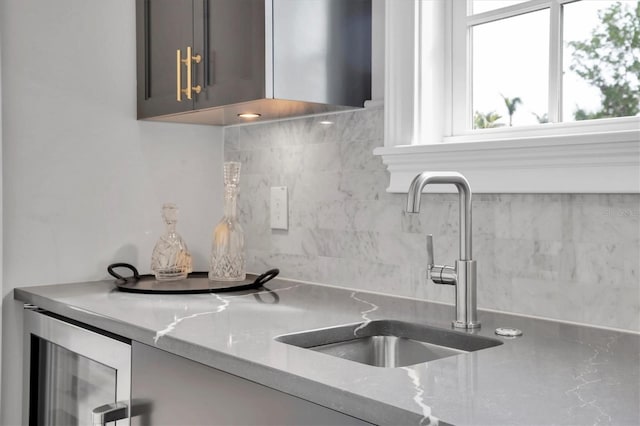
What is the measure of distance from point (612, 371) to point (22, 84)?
1.64m

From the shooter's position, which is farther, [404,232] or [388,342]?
[404,232]

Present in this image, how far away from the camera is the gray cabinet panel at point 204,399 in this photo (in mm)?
1010

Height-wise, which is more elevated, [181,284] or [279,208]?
[279,208]

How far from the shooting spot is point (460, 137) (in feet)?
5.53

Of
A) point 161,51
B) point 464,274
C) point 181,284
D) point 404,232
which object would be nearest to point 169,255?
point 181,284

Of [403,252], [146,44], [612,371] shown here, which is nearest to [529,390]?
A: [612,371]

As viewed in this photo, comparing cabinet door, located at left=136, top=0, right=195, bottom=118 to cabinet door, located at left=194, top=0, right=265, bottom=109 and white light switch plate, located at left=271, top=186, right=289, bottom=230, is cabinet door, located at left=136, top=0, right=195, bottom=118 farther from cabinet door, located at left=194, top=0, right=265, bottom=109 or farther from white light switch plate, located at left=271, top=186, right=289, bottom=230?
white light switch plate, located at left=271, top=186, right=289, bottom=230

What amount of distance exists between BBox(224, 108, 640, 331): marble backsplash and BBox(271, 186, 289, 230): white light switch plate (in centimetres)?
2

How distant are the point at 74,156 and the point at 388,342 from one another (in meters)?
1.11

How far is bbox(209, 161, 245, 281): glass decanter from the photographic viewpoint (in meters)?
1.96

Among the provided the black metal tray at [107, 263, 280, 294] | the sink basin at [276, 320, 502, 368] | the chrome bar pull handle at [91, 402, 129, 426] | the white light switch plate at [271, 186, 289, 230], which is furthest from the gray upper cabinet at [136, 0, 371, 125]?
the chrome bar pull handle at [91, 402, 129, 426]

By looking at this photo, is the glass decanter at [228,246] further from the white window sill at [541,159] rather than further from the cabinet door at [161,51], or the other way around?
the white window sill at [541,159]

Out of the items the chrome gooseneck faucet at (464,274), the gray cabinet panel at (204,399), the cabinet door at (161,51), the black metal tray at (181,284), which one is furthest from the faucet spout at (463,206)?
the cabinet door at (161,51)

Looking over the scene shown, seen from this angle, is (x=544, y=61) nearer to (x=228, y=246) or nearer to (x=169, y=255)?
(x=228, y=246)
